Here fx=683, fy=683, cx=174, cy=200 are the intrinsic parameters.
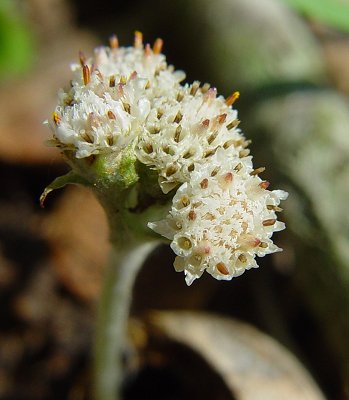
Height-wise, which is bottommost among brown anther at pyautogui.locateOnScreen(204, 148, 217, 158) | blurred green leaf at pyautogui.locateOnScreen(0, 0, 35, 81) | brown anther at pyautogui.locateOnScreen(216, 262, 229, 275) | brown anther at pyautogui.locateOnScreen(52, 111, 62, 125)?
brown anther at pyautogui.locateOnScreen(216, 262, 229, 275)

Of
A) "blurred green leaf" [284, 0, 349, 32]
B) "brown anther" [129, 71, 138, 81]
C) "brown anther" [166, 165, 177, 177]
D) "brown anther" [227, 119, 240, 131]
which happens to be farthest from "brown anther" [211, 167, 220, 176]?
"blurred green leaf" [284, 0, 349, 32]

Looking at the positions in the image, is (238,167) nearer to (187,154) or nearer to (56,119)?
(187,154)

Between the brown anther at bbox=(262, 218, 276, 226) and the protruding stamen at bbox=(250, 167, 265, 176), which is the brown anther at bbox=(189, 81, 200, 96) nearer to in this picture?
the protruding stamen at bbox=(250, 167, 265, 176)

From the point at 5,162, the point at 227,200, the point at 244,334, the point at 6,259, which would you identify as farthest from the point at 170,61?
the point at 227,200

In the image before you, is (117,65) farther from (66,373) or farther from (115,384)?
(66,373)

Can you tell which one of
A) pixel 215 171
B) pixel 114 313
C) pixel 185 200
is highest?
pixel 215 171

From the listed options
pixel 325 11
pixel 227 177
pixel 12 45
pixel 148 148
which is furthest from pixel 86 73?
pixel 12 45
